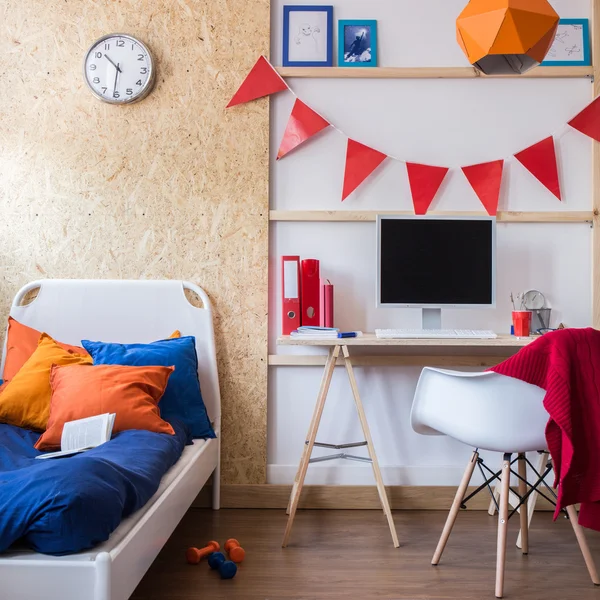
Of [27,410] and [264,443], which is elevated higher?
[27,410]

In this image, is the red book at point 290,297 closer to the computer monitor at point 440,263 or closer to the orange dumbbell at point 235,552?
the computer monitor at point 440,263

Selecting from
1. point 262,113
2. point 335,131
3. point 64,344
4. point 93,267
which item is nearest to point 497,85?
point 335,131

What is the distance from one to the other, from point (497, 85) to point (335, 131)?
0.76 meters

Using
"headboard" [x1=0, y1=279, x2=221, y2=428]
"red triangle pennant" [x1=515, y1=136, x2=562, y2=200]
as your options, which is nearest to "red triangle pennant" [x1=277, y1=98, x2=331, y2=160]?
"headboard" [x1=0, y1=279, x2=221, y2=428]

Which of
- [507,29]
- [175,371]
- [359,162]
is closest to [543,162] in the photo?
[359,162]

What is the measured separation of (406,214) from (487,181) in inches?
15.3

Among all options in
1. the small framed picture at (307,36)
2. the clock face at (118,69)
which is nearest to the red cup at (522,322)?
the small framed picture at (307,36)

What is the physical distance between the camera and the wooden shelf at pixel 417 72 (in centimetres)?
292

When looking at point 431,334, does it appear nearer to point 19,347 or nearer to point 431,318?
point 431,318

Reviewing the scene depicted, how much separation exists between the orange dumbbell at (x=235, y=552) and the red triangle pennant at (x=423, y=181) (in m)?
1.62

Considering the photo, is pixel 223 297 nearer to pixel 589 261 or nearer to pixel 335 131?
pixel 335 131

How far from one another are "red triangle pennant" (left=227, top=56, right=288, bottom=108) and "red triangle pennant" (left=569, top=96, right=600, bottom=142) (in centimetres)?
134

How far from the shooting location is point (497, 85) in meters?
2.96

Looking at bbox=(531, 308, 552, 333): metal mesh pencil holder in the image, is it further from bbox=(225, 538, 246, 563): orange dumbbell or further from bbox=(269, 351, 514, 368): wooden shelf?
bbox=(225, 538, 246, 563): orange dumbbell
